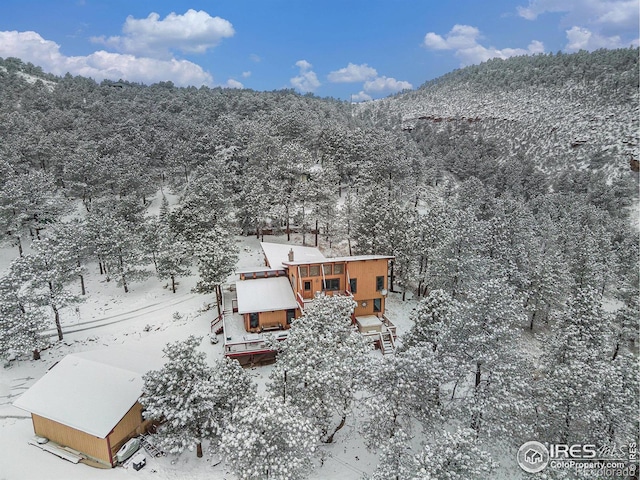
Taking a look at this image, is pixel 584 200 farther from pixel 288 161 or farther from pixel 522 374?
pixel 522 374

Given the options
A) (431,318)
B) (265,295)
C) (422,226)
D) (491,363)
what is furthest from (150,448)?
(422,226)

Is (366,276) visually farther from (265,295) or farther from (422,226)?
(422,226)

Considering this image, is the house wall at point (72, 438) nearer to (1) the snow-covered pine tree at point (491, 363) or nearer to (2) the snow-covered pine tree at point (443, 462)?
(2) the snow-covered pine tree at point (443, 462)

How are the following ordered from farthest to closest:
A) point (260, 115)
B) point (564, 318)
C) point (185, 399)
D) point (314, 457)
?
point (260, 115)
point (564, 318)
point (314, 457)
point (185, 399)

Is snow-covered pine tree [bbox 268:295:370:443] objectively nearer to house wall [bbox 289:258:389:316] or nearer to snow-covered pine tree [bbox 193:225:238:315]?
house wall [bbox 289:258:389:316]

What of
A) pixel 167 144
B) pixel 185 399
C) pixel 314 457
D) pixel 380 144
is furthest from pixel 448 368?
pixel 167 144

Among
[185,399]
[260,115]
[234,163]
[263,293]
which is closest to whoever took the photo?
[185,399]

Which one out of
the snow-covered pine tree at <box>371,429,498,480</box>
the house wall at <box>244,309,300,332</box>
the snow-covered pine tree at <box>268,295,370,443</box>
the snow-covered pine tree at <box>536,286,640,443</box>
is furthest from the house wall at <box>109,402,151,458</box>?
the snow-covered pine tree at <box>536,286,640,443</box>
